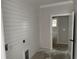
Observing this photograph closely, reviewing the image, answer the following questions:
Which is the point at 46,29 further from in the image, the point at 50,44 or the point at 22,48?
the point at 22,48

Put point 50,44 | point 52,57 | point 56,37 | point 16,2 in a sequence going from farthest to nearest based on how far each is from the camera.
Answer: point 56,37
point 50,44
point 52,57
point 16,2

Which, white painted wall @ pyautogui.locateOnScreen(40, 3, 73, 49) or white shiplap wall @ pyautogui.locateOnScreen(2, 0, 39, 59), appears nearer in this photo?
white shiplap wall @ pyautogui.locateOnScreen(2, 0, 39, 59)

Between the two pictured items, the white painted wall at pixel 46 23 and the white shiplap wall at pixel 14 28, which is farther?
the white painted wall at pixel 46 23

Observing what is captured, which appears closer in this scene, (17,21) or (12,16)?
(12,16)

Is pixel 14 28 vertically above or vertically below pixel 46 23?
below

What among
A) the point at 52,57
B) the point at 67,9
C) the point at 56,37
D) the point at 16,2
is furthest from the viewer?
the point at 56,37

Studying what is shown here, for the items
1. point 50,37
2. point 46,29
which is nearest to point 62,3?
point 46,29

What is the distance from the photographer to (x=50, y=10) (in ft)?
15.5

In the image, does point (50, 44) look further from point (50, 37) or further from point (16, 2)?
point (16, 2)

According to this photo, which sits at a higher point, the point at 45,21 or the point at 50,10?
the point at 50,10

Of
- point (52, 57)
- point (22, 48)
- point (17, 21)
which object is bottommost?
point (52, 57)

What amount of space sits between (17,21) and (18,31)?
31cm

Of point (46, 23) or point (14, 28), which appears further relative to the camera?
point (46, 23)

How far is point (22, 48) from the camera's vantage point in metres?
2.81
